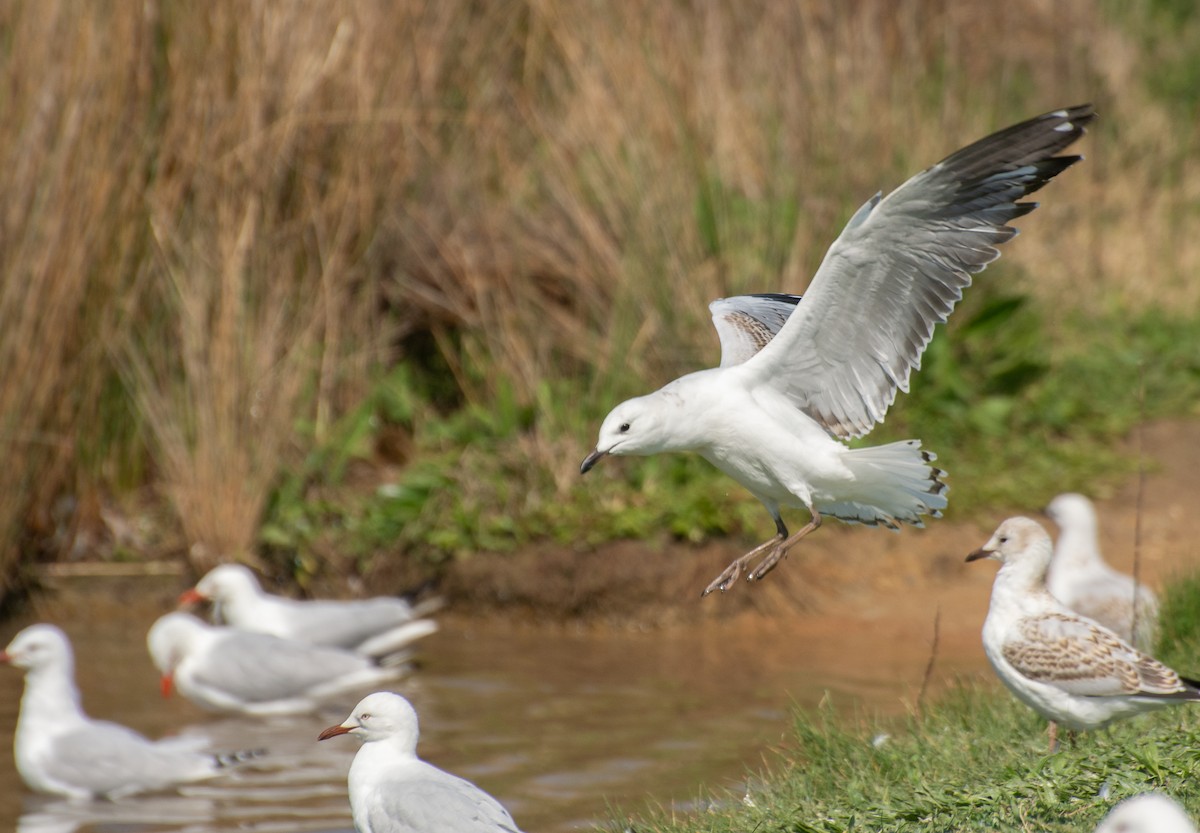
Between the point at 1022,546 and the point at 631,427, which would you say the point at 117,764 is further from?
the point at 1022,546

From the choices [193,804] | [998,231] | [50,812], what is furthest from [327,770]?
[998,231]

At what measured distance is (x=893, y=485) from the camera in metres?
5.38

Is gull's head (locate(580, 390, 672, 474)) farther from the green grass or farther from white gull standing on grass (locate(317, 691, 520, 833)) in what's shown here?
the green grass

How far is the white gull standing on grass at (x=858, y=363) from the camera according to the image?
4824 millimetres

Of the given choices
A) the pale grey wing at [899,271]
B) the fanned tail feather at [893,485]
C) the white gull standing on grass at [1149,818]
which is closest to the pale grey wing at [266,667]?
the fanned tail feather at [893,485]

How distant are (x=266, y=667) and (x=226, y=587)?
25.1 inches

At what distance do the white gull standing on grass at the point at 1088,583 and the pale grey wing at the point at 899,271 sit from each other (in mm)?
1659

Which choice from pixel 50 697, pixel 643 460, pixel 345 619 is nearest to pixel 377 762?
pixel 50 697

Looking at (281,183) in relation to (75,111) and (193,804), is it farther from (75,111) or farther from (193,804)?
(193,804)

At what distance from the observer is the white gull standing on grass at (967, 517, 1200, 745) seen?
4918mm

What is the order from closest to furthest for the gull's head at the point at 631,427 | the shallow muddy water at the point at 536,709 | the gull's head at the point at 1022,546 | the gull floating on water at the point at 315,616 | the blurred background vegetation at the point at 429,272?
1. the gull's head at the point at 631,427
2. the gull's head at the point at 1022,546
3. the shallow muddy water at the point at 536,709
4. the gull floating on water at the point at 315,616
5. the blurred background vegetation at the point at 429,272

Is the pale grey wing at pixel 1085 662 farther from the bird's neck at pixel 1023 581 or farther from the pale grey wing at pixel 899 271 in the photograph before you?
the pale grey wing at pixel 899 271

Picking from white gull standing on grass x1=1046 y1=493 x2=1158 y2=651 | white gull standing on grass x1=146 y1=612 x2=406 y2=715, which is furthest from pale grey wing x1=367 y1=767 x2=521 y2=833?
white gull standing on grass x1=146 y1=612 x2=406 y2=715

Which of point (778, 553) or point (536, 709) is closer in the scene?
point (778, 553)
